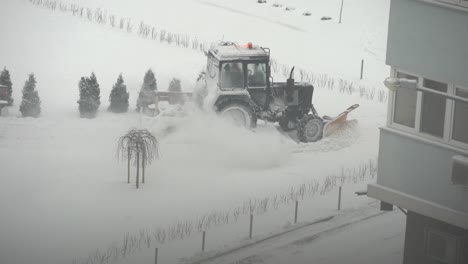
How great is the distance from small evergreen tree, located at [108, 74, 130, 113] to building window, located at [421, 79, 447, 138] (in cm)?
882

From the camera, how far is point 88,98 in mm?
22531

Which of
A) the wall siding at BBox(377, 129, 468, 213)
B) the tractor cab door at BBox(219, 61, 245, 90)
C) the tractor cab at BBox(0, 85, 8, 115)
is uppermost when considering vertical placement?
the tractor cab door at BBox(219, 61, 245, 90)

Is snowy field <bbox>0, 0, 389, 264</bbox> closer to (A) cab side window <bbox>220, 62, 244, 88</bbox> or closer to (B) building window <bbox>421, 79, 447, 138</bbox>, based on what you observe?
(A) cab side window <bbox>220, 62, 244, 88</bbox>

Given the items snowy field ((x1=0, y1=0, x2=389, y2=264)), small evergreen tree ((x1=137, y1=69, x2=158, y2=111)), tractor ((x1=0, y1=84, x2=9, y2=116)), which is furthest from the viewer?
small evergreen tree ((x1=137, y1=69, x2=158, y2=111))

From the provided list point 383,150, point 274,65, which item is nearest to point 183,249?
point 383,150

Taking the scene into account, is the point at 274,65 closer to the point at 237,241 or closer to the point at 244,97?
the point at 244,97

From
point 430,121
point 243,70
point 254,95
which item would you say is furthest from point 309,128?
point 430,121

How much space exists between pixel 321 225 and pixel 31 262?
4.16 meters

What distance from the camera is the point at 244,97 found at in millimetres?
21641

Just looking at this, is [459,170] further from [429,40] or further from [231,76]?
[231,76]

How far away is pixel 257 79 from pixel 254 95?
10.8 inches

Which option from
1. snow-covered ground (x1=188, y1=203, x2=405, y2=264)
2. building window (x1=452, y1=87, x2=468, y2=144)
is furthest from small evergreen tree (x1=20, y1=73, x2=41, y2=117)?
building window (x1=452, y1=87, x2=468, y2=144)

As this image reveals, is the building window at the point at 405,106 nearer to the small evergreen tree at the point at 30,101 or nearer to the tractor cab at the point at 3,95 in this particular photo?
the small evergreen tree at the point at 30,101

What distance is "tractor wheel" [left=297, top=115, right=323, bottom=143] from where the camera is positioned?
2188cm
